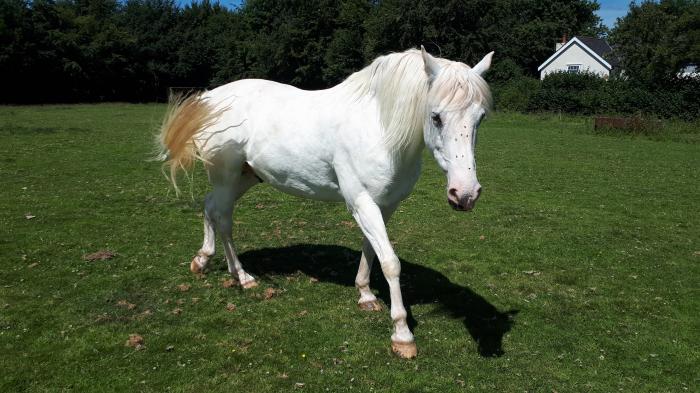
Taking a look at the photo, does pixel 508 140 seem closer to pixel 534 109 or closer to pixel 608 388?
pixel 534 109

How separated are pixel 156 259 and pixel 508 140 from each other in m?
18.2

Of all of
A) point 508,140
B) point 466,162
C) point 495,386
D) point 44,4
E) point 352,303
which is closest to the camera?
point 466,162

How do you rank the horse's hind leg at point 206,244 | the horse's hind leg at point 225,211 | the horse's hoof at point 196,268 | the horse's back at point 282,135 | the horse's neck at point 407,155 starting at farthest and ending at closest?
the horse's hoof at point 196,268 → the horse's hind leg at point 206,244 → the horse's hind leg at point 225,211 → the horse's back at point 282,135 → the horse's neck at point 407,155

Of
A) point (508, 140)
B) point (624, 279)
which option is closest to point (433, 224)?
point (624, 279)

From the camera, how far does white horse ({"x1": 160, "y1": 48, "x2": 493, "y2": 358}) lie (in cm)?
370

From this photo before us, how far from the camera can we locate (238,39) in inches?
2525

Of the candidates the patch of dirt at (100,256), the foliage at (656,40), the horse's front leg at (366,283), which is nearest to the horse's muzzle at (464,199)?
the horse's front leg at (366,283)

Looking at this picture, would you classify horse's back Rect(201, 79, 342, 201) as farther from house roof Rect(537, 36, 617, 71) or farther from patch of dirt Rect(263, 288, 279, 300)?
house roof Rect(537, 36, 617, 71)

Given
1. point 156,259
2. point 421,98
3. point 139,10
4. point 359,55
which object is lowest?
point 156,259

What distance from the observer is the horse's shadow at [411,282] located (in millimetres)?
4918

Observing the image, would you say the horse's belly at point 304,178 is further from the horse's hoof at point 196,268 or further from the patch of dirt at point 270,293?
the horse's hoof at point 196,268

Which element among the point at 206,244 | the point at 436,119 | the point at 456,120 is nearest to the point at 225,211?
the point at 206,244

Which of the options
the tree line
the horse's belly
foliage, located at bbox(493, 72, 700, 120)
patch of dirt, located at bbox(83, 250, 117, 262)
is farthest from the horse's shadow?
the tree line

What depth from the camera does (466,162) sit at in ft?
11.7
